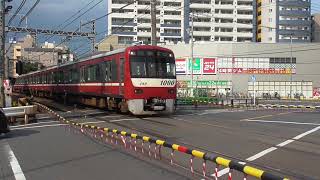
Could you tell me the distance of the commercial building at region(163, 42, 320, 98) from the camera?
94938 mm

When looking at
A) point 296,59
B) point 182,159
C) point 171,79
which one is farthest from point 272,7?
point 182,159

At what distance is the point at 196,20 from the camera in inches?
5187

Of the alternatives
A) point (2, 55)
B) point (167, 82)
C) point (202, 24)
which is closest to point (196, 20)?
point (202, 24)

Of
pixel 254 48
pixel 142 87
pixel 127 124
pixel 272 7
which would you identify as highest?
pixel 272 7

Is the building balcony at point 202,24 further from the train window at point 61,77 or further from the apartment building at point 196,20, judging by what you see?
the train window at point 61,77

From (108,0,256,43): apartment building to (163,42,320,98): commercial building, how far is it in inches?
1264

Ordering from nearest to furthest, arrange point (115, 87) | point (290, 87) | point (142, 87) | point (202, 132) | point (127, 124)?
point (202, 132) < point (127, 124) < point (142, 87) < point (115, 87) < point (290, 87)

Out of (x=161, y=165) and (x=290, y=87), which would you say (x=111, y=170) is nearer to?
(x=161, y=165)

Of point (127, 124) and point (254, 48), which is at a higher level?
point (254, 48)

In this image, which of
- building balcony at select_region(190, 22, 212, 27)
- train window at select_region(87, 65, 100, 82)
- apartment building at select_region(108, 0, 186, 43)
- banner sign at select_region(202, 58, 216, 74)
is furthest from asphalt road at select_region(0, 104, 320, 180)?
building balcony at select_region(190, 22, 212, 27)

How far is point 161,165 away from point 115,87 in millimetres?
15617

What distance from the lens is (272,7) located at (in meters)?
126

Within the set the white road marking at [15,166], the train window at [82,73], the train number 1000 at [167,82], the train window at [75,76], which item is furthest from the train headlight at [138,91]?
the train window at [75,76]

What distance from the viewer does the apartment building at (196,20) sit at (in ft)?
409
